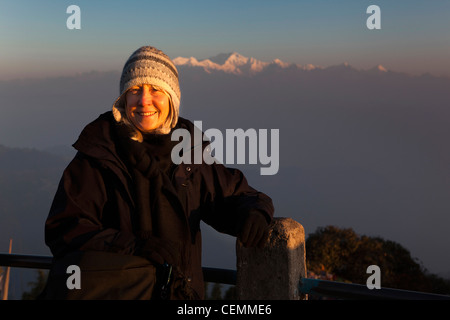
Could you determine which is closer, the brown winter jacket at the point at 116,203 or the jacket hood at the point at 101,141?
the brown winter jacket at the point at 116,203

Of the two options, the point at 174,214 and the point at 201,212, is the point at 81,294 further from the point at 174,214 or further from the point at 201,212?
the point at 201,212

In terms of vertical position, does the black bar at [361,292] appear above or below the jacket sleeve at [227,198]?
below

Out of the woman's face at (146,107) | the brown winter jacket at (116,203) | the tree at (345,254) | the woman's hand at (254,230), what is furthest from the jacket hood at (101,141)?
the tree at (345,254)

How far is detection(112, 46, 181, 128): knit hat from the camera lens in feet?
8.98

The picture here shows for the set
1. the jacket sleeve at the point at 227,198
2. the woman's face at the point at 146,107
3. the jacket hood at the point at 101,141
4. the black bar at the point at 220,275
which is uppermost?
the woman's face at the point at 146,107

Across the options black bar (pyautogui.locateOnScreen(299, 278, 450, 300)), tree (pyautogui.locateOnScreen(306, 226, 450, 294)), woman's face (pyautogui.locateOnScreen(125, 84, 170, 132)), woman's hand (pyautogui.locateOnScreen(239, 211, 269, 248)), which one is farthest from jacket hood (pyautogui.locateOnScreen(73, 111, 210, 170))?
tree (pyautogui.locateOnScreen(306, 226, 450, 294))

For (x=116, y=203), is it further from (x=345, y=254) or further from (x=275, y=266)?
(x=345, y=254)

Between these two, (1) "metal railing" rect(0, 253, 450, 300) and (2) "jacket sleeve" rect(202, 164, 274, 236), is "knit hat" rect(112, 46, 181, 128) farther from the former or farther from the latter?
(1) "metal railing" rect(0, 253, 450, 300)

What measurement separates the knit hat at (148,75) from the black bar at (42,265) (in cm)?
86

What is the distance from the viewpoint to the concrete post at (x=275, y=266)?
99.3 inches

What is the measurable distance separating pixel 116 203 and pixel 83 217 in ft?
0.59

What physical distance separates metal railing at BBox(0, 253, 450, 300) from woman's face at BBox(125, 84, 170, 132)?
0.87m

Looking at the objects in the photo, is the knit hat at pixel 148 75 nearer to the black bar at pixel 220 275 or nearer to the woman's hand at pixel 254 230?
the woman's hand at pixel 254 230

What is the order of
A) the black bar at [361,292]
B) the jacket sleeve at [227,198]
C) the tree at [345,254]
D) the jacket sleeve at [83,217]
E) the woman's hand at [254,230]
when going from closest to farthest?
the black bar at [361,292] → the jacket sleeve at [83,217] → the woman's hand at [254,230] → the jacket sleeve at [227,198] → the tree at [345,254]
